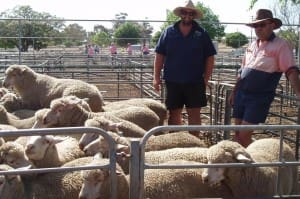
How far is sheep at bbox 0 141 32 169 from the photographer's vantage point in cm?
384

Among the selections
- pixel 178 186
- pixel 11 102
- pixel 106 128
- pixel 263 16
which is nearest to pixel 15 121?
pixel 11 102

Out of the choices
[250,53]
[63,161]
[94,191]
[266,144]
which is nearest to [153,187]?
[94,191]

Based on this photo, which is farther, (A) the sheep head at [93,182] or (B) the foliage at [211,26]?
(B) the foliage at [211,26]

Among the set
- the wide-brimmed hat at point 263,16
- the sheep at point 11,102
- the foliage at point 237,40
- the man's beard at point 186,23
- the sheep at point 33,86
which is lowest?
the sheep at point 11,102

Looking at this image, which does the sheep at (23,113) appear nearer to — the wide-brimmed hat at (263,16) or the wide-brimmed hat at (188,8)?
the wide-brimmed hat at (188,8)

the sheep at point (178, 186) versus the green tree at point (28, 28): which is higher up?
the green tree at point (28, 28)

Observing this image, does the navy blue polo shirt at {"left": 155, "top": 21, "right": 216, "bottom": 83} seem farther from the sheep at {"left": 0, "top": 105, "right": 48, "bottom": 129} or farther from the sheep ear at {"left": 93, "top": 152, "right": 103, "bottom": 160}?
the sheep ear at {"left": 93, "top": 152, "right": 103, "bottom": 160}

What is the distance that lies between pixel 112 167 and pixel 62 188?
2.69 feet

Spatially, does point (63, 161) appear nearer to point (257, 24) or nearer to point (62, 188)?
point (62, 188)

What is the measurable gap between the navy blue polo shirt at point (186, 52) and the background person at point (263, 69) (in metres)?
0.69

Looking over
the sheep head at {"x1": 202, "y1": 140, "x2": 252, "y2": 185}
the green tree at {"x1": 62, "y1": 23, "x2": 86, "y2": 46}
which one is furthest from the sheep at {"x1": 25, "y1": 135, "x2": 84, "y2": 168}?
the green tree at {"x1": 62, "y1": 23, "x2": 86, "y2": 46}

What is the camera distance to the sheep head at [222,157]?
3.80 meters

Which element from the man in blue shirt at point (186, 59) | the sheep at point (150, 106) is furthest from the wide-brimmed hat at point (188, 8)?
the sheep at point (150, 106)

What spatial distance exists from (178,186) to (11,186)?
1.33 m
